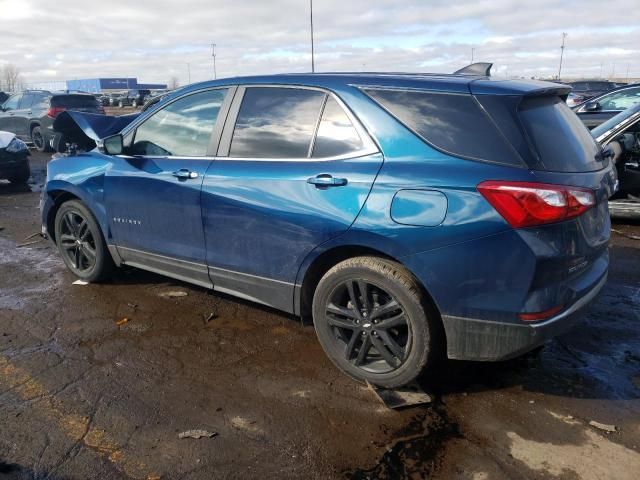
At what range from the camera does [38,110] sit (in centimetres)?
1608

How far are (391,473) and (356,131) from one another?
72.1 inches

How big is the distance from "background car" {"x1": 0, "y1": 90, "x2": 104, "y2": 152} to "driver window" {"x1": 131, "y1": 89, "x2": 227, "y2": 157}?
41.3ft

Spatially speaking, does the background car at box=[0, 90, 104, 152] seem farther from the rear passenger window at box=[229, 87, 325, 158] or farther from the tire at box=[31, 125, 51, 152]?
the rear passenger window at box=[229, 87, 325, 158]

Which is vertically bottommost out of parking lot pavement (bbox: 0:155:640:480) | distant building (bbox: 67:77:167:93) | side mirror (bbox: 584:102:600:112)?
parking lot pavement (bbox: 0:155:640:480)

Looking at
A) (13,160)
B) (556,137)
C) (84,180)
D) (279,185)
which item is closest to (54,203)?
(84,180)

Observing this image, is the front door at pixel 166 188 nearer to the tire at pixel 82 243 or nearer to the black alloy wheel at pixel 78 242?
the tire at pixel 82 243

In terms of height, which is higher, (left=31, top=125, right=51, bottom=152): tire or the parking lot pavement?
(left=31, top=125, right=51, bottom=152): tire

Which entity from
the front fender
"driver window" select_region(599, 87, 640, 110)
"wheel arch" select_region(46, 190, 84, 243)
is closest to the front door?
the front fender

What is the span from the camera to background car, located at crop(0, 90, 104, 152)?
1558 centimetres

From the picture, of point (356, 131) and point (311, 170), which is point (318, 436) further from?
point (356, 131)

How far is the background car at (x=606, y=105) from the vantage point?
924 cm

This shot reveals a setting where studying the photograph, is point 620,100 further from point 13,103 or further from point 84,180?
point 13,103

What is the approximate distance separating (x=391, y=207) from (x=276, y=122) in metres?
1.09

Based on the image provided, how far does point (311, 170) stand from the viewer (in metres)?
3.27
